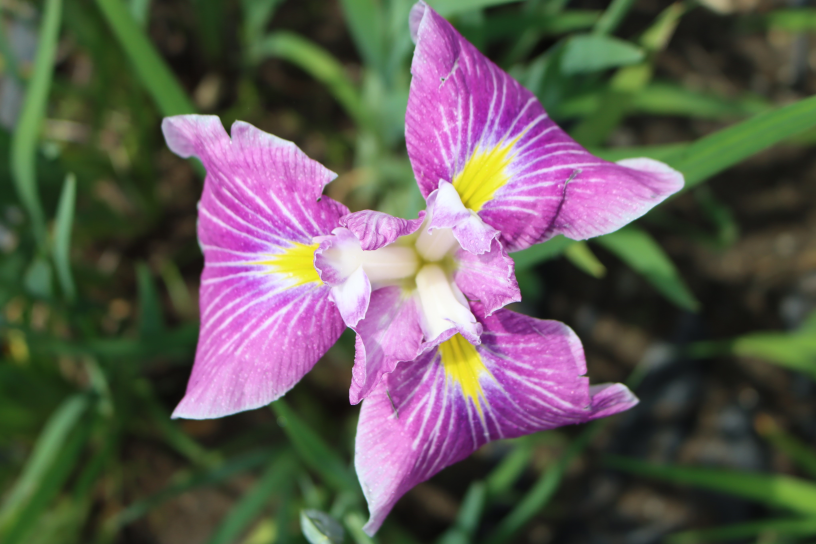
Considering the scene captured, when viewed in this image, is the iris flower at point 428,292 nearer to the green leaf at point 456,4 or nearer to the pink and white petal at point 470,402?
the pink and white petal at point 470,402

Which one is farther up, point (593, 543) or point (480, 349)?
point (480, 349)

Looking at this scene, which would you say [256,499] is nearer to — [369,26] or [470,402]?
[470,402]

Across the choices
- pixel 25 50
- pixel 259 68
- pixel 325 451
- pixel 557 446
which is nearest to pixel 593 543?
pixel 557 446

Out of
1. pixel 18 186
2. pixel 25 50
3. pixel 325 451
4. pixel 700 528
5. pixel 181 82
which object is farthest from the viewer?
pixel 181 82

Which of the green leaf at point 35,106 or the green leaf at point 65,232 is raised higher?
the green leaf at point 35,106

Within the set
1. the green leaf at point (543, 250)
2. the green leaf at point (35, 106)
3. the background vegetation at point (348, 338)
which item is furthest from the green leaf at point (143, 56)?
the green leaf at point (543, 250)

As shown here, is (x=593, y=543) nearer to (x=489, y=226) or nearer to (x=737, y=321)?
(x=737, y=321)
